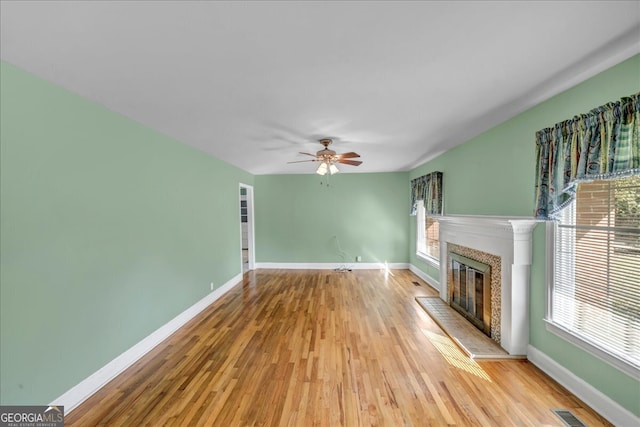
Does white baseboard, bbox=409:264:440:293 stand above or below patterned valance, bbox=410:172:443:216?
below

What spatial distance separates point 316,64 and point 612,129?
→ 2.06 meters

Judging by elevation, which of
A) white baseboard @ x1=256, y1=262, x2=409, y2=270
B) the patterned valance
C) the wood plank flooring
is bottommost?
the wood plank flooring

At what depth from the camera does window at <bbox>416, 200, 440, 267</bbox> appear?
16.1 ft

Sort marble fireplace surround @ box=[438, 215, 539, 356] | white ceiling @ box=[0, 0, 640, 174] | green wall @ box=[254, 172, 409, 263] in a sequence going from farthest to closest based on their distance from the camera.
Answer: green wall @ box=[254, 172, 409, 263], marble fireplace surround @ box=[438, 215, 539, 356], white ceiling @ box=[0, 0, 640, 174]

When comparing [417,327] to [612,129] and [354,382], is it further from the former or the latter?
[612,129]

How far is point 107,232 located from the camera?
2.24 m

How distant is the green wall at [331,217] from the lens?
619cm

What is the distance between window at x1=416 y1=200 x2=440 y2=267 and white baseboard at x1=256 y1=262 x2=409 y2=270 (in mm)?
762

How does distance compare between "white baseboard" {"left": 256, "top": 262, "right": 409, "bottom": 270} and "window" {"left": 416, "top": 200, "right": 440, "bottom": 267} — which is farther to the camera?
"white baseboard" {"left": 256, "top": 262, "right": 409, "bottom": 270}

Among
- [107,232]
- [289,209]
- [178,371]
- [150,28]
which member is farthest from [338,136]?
[289,209]

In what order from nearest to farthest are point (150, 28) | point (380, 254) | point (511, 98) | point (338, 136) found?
point (150, 28), point (511, 98), point (338, 136), point (380, 254)

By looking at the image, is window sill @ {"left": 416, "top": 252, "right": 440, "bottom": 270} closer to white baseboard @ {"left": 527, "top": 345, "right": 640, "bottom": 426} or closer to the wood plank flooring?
the wood plank flooring

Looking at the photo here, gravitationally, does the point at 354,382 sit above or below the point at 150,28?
below

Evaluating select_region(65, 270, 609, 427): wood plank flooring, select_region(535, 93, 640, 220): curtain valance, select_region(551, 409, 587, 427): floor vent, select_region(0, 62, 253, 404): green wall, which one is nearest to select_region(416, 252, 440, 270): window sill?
select_region(65, 270, 609, 427): wood plank flooring
